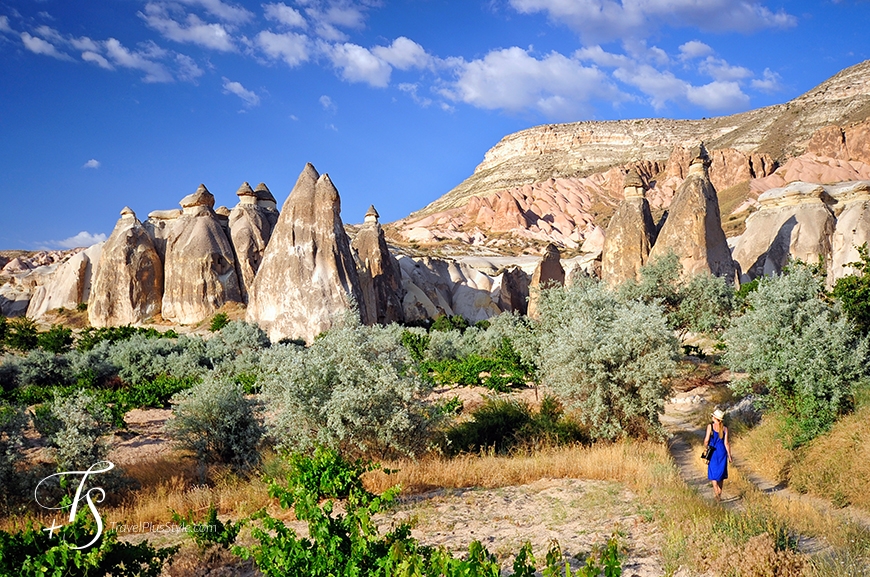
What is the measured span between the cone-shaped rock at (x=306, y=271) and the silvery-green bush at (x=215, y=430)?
1262 centimetres

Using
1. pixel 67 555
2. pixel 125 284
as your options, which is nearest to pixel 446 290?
pixel 125 284

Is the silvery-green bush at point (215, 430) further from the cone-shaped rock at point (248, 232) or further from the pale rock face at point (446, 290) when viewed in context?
the pale rock face at point (446, 290)

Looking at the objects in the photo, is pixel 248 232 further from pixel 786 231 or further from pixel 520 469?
pixel 520 469

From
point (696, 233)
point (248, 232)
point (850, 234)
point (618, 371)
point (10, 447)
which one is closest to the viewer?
point (10, 447)

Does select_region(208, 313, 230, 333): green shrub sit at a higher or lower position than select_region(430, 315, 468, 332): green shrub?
higher

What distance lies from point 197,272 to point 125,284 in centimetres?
373

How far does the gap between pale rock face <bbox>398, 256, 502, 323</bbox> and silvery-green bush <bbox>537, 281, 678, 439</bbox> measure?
2267cm

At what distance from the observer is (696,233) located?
20.6 meters

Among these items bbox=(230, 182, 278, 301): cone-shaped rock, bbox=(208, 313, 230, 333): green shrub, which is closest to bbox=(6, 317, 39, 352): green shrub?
bbox=(208, 313, 230, 333): green shrub

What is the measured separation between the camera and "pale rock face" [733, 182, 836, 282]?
24.6 m

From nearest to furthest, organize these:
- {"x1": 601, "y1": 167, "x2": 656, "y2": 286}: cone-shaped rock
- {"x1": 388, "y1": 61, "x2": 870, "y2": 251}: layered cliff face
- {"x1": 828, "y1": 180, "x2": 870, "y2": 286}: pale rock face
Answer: {"x1": 828, "y1": 180, "x2": 870, "y2": 286}: pale rock face
{"x1": 601, "y1": 167, "x2": 656, "y2": 286}: cone-shaped rock
{"x1": 388, "y1": 61, "x2": 870, "y2": 251}: layered cliff face

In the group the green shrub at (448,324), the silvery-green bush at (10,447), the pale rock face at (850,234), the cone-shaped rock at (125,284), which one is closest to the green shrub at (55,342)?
the cone-shaped rock at (125,284)

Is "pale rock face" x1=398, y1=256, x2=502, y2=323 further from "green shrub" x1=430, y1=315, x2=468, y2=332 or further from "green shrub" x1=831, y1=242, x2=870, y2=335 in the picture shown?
"green shrub" x1=831, y1=242, x2=870, y2=335

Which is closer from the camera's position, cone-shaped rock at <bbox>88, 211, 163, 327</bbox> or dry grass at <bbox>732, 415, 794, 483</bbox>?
dry grass at <bbox>732, 415, 794, 483</bbox>
